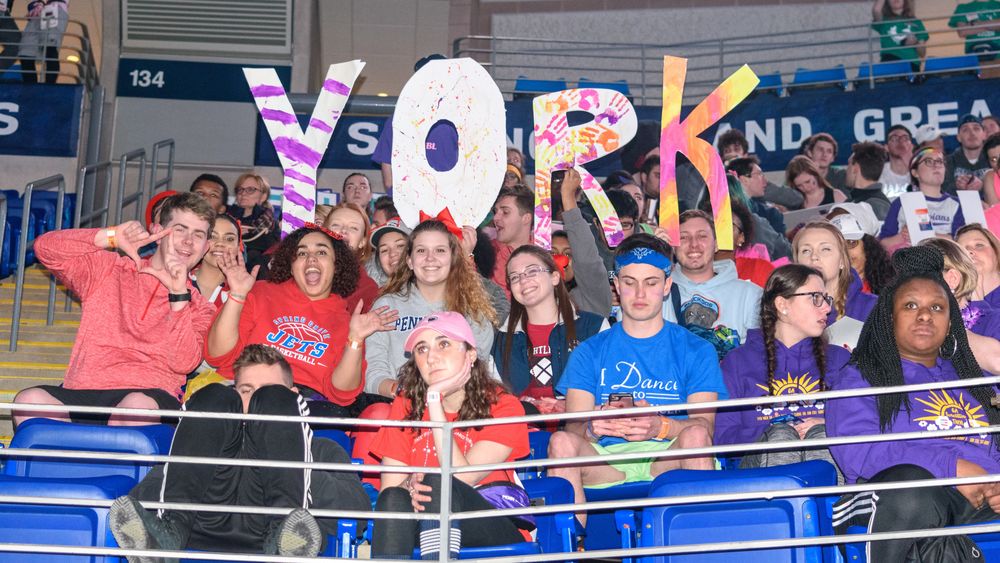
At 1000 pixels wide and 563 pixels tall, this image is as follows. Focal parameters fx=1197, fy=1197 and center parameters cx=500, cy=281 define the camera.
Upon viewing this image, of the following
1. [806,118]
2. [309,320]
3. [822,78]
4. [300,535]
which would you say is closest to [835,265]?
[309,320]

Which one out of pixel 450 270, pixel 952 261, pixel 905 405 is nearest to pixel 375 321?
pixel 450 270

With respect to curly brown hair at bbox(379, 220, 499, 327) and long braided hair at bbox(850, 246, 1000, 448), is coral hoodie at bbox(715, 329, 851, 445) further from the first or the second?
curly brown hair at bbox(379, 220, 499, 327)

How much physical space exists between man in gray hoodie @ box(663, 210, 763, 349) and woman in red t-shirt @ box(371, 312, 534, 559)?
Result: 1.48 m

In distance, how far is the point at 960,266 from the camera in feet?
16.3

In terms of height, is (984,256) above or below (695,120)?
below

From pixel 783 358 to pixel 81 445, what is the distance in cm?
251

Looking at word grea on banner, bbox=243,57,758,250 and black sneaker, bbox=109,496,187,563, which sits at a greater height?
word grea on banner, bbox=243,57,758,250

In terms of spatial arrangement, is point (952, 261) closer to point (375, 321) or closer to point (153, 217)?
point (375, 321)

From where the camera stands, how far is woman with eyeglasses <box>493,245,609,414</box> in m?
5.03

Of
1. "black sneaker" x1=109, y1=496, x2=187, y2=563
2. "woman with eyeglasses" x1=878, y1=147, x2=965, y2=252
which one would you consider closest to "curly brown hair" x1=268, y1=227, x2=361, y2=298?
"black sneaker" x1=109, y1=496, x2=187, y2=563

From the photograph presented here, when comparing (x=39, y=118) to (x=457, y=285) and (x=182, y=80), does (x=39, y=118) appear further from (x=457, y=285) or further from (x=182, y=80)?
(x=457, y=285)

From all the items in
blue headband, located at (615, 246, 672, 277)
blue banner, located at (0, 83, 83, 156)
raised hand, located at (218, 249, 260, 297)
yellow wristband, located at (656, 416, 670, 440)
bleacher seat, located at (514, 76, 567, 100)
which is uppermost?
bleacher seat, located at (514, 76, 567, 100)

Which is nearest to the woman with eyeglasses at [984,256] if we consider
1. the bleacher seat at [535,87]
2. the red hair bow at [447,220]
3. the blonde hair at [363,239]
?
the red hair bow at [447,220]

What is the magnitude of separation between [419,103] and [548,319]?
1.54 meters
